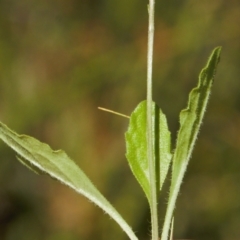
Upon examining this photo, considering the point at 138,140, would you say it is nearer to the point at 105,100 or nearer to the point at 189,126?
the point at 189,126

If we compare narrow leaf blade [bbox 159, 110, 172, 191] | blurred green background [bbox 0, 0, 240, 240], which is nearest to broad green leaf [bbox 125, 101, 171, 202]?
narrow leaf blade [bbox 159, 110, 172, 191]

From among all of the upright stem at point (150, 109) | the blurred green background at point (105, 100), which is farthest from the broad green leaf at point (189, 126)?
the blurred green background at point (105, 100)

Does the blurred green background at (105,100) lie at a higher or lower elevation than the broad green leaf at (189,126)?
higher

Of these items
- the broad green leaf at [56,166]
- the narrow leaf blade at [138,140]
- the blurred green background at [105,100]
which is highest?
the blurred green background at [105,100]

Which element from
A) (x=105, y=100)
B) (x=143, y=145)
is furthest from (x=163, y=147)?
(x=105, y=100)

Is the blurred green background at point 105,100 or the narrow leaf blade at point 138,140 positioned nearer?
the narrow leaf blade at point 138,140

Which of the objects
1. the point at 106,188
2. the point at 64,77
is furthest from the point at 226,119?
the point at 64,77

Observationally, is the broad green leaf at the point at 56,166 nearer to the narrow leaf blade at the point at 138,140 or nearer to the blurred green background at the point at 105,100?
the narrow leaf blade at the point at 138,140
